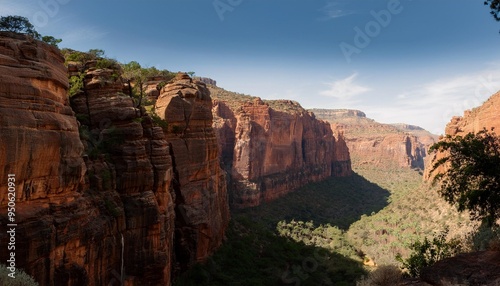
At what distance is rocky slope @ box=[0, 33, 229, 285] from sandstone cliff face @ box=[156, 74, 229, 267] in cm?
9

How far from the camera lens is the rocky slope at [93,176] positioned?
12.4 meters

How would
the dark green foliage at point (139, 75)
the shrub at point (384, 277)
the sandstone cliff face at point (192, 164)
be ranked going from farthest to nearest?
the dark green foliage at point (139, 75), the sandstone cliff face at point (192, 164), the shrub at point (384, 277)

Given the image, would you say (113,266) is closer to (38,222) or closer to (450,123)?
(38,222)

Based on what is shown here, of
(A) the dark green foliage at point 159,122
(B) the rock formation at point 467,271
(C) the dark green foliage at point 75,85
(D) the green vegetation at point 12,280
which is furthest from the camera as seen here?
(A) the dark green foliage at point 159,122

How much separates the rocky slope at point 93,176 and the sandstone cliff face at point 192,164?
95mm

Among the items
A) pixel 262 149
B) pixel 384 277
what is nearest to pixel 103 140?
pixel 384 277

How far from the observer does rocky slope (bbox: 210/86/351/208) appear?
64438mm

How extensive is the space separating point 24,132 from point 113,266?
28.8 ft

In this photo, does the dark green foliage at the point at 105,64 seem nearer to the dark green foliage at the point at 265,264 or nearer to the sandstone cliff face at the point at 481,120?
the dark green foliage at the point at 265,264

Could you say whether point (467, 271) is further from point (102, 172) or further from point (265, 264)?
point (265, 264)

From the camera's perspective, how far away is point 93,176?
17.5 meters

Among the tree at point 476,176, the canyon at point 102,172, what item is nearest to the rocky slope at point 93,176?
the canyon at point 102,172

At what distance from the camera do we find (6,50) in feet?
42.4

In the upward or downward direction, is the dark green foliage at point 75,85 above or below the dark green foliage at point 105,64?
below
